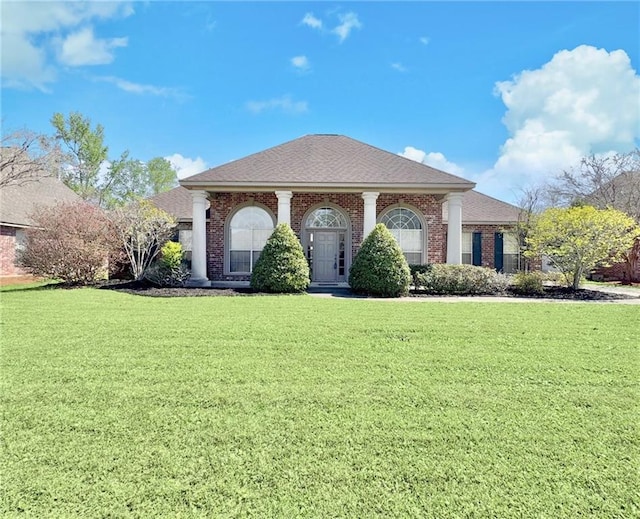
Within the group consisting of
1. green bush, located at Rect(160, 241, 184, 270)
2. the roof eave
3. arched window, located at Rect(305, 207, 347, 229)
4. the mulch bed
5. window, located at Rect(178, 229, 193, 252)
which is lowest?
the mulch bed

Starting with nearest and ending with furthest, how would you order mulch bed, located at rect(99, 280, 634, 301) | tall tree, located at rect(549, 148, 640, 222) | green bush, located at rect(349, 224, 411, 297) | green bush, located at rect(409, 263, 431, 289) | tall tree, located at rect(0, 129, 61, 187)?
mulch bed, located at rect(99, 280, 634, 301) → green bush, located at rect(349, 224, 411, 297) → tall tree, located at rect(0, 129, 61, 187) → green bush, located at rect(409, 263, 431, 289) → tall tree, located at rect(549, 148, 640, 222)

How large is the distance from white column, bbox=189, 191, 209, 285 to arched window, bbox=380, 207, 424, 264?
285 inches

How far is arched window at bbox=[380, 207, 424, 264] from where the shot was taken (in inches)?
630

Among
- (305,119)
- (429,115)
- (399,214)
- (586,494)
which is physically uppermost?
(305,119)

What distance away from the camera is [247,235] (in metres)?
15.9

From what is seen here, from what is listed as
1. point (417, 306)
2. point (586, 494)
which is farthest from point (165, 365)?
point (417, 306)

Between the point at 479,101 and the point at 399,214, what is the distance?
6.10 meters

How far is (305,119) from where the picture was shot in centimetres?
2164

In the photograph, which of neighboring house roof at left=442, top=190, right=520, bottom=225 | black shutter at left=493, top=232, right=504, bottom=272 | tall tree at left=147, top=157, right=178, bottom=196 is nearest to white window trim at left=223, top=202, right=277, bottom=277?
neighboring house roof at left=442, top=190, right=520, bottom=225

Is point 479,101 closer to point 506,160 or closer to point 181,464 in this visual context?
point 506,160

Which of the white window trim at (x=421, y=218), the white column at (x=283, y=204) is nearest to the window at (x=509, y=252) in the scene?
the white window trim at (x=421, y=218)

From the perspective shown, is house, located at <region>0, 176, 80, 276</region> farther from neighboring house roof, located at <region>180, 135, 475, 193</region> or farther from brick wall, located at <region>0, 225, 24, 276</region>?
neighboring house roof, located at <region>180, 135, 475, 193</region>

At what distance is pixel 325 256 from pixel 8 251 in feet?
48.0

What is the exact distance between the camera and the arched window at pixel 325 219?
15805 mm
